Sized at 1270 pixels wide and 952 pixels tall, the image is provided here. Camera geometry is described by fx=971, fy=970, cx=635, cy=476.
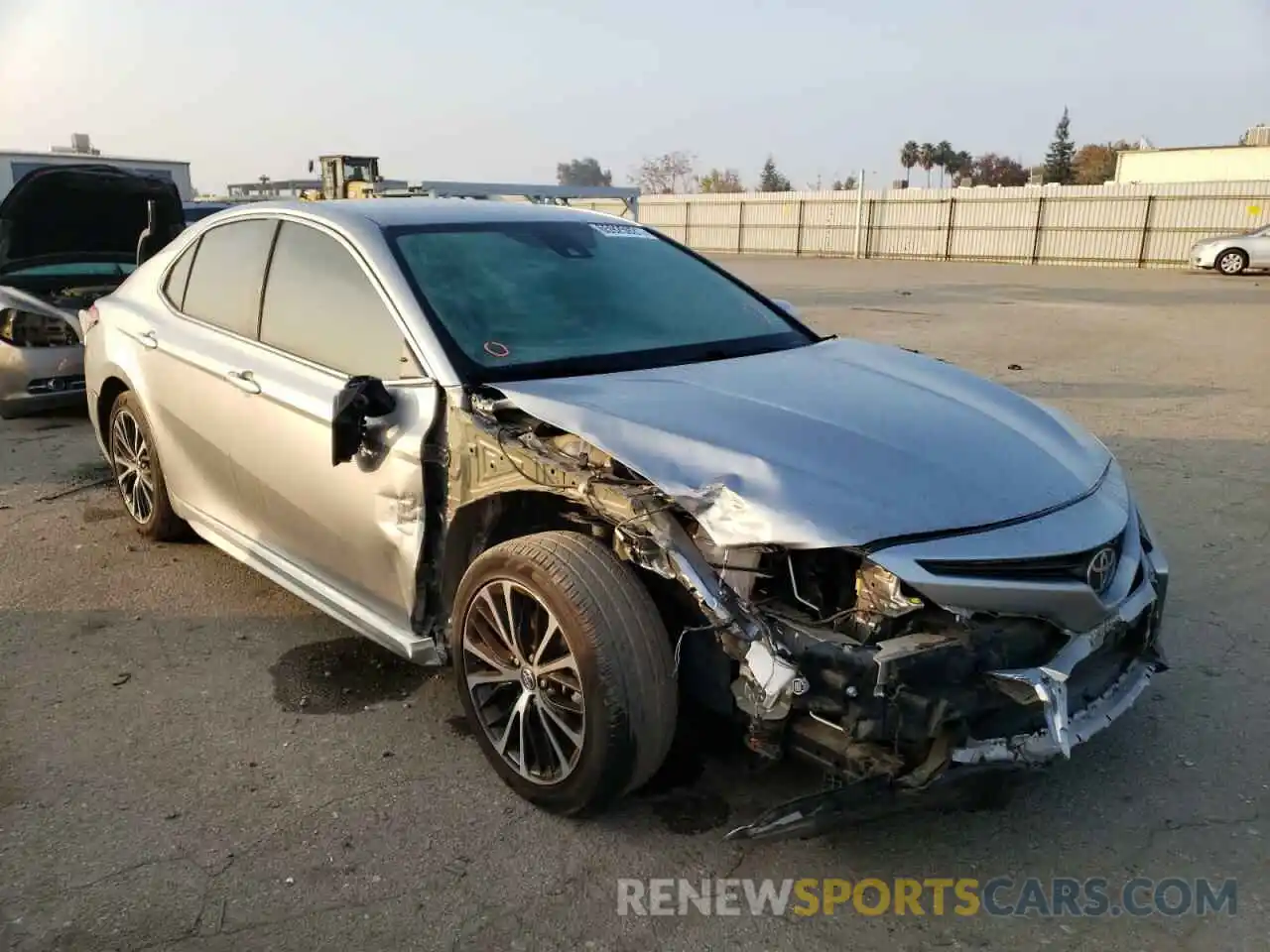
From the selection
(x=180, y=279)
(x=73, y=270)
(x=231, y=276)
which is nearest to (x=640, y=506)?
(x=231, y=276)

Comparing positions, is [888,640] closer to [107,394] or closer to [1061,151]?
[107,394]

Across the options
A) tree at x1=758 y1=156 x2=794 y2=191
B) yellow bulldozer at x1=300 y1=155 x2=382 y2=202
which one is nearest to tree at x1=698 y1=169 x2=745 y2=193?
tree at x1=758 y1=156 x2=794 y2=191

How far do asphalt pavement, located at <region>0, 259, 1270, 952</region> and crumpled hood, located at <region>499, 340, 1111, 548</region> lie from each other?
0.26 meters

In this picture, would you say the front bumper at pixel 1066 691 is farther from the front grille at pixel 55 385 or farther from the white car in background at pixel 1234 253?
the white car in background at pixel 1234 253

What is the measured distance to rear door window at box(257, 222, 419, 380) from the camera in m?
3.17

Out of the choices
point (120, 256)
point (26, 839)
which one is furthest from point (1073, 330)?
point (26, 839)

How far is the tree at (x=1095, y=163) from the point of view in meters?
67.2

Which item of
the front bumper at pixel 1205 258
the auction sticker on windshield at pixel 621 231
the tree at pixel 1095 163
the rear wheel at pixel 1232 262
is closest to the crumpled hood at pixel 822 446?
the auction sticker on windshield at pixel 621 231

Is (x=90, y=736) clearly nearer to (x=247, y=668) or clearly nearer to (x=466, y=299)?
(x=247, y=668)

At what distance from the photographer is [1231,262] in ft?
80.0

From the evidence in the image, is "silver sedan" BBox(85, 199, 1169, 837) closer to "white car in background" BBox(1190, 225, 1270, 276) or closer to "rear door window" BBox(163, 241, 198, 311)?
"rear door window" BBox(163, 241, 198, 311)

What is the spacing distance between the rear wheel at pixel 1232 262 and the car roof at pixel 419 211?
83.2 feet

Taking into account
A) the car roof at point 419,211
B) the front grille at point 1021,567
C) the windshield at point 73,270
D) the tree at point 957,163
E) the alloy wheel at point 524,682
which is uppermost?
the tree at point 957,163

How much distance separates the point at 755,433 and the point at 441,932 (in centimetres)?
147
